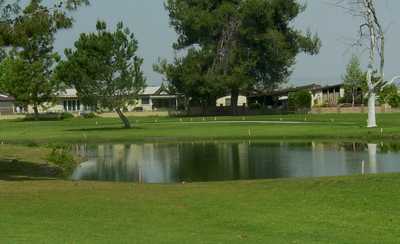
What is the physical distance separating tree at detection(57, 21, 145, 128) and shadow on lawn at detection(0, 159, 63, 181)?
36779mm

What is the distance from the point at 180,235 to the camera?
43.7 ft

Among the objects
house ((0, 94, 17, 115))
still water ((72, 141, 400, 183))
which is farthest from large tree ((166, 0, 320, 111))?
still water ((72, 141, 400, 183))

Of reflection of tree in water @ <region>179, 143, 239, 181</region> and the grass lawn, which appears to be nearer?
the grass lawn

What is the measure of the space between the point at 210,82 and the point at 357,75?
26.6 metres

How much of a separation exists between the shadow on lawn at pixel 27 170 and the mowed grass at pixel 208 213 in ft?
20.7

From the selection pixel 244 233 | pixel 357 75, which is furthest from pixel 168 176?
pixel 357 75

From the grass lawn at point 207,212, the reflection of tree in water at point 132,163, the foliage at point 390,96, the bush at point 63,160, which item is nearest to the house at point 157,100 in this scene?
the foliage at point 390,96

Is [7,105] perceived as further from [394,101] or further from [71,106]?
[394,101]

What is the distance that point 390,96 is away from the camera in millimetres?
104062

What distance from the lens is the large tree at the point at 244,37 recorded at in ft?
334

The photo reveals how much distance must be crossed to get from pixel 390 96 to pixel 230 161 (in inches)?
2749

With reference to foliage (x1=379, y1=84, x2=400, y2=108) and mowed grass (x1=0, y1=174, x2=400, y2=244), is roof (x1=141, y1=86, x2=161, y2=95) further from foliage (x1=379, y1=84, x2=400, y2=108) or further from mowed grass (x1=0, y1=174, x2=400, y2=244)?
mowed grass (x1=0, y1=174, x2=400, y2=244)

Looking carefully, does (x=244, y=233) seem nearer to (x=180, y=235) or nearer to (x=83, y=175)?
(x=180, y=235)

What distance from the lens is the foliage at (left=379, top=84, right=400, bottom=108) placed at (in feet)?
339
